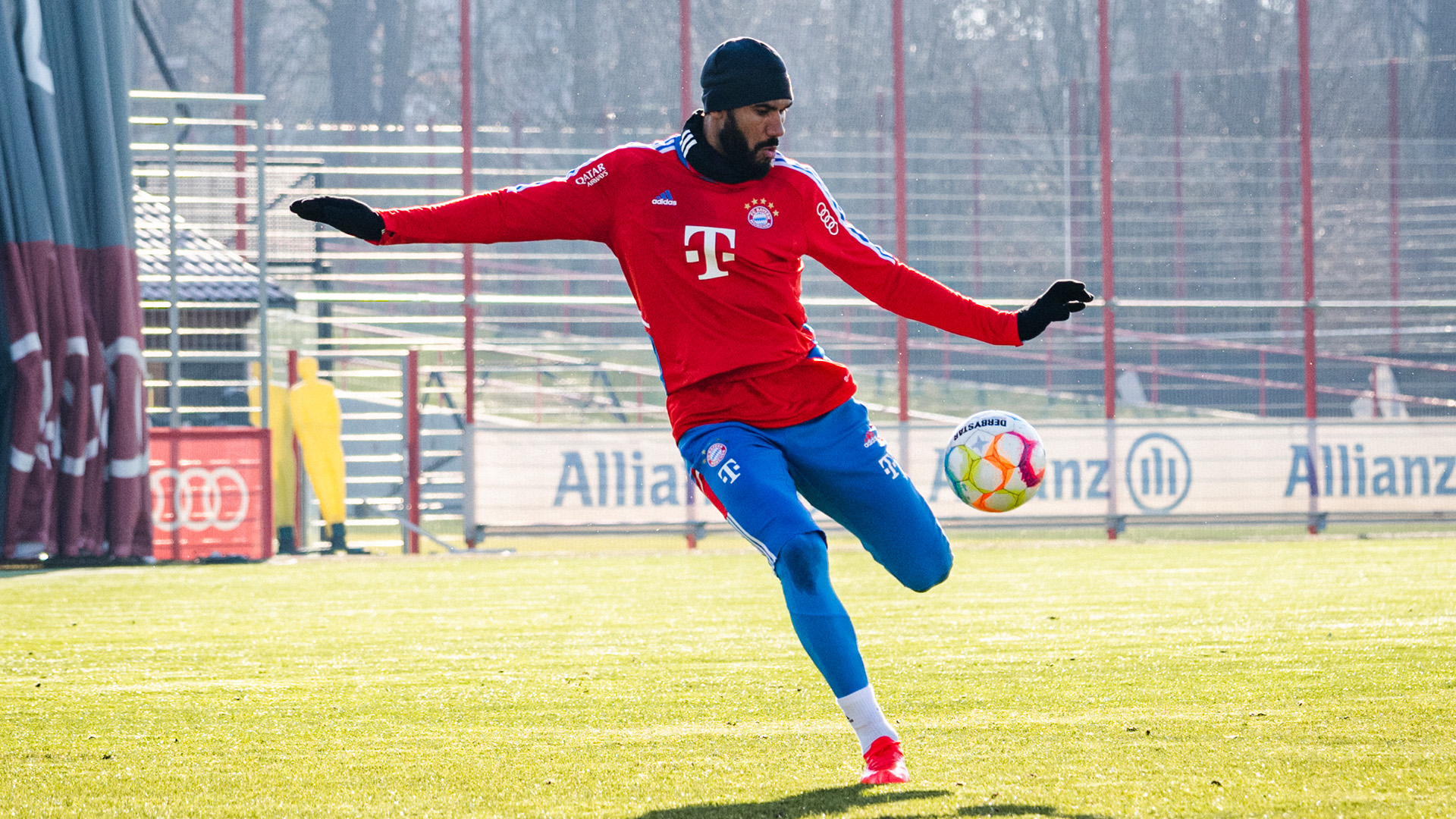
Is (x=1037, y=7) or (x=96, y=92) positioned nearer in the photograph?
(x=96, y=92)

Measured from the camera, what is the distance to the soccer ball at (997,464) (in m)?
4.49

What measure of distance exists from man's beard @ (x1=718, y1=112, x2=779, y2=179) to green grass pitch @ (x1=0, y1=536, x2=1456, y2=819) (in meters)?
1.56

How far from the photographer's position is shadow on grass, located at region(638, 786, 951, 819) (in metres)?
3.13

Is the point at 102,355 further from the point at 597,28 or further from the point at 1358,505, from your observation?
the point at 1358,505

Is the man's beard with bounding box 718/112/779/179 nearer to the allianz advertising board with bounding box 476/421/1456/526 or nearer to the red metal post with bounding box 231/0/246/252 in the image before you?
the allianz advertising board with bounding box 476/421/1456/526

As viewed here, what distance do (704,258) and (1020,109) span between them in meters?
11.0

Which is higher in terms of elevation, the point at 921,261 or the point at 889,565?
the point at 921,261

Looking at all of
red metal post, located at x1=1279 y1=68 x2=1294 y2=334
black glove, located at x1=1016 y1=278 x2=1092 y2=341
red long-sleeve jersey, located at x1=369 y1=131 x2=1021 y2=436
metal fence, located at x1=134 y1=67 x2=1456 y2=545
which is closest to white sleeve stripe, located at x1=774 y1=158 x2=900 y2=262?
red long-sleeve jersey, located at x1=369 y1=131 x2=1021 y2=436

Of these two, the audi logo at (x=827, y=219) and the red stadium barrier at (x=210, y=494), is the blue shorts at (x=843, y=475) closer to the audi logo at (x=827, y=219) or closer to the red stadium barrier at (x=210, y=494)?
the audi logo at (x=827, y=219)

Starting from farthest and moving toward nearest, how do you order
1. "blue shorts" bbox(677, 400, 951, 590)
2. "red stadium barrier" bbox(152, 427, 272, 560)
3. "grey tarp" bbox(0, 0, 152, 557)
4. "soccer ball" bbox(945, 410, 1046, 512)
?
1. "red stadium barrier" bbox(152, 427, 272, 560)
2. "grey tarp" bbox(0, 0, 152, 557)
3. "soccer ball" bbox(945, 410, 1046, 512)
4. "blue shorts" bbox(677, 400, 951, 590)

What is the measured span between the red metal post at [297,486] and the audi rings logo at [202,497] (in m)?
2.00

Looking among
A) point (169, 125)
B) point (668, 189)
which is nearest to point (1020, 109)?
point (169, 125)

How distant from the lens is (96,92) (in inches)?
426

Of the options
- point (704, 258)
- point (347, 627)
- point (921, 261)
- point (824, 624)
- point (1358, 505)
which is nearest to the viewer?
point (824, 624)
